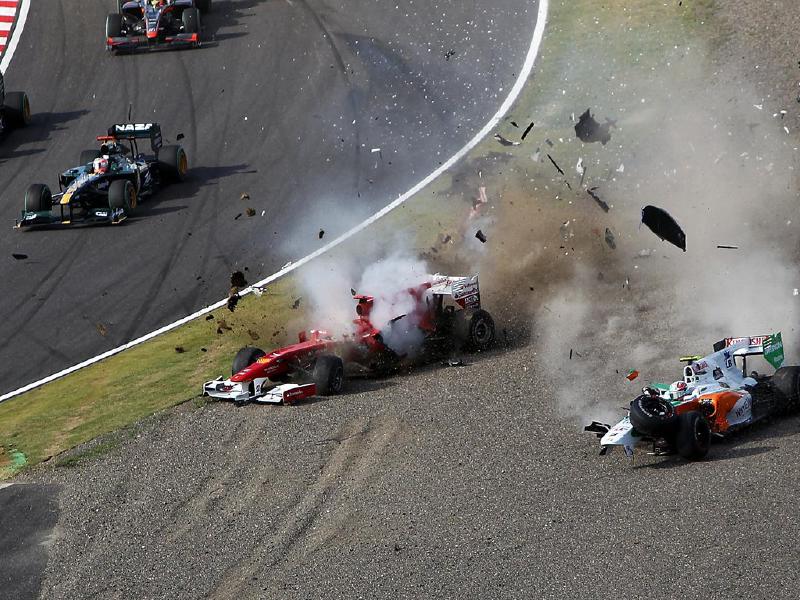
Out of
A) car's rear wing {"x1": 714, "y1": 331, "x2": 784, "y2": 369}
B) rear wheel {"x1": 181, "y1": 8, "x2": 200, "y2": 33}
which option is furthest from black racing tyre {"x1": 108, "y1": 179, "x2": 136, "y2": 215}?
car's rear wing {"x1": 714, "y1": 331, "x2": 784, "y2": 369}

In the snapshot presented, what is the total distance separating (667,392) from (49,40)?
80.3ft

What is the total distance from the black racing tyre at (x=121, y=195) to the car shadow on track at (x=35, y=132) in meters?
4.38

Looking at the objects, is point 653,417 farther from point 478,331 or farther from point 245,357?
point 245,357

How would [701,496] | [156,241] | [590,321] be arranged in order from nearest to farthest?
[701,496], [590,321], [156,241]

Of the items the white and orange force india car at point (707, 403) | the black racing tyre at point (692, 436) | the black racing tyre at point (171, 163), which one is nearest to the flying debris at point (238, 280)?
the black racing tyre at point (171, 163)

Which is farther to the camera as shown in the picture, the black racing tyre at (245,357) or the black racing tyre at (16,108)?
the black racing tyre at (16,108)

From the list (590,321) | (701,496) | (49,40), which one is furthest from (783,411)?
(49,40)

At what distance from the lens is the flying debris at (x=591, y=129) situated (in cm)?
2708

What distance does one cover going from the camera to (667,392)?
1606 centimetres

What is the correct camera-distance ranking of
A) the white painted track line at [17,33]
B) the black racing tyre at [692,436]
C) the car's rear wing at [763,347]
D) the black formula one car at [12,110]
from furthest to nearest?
the white painted track line at [17,33], the black formula one car at [12,110], the car's rear wing at [763,347], the black racing tyre at [692,436]

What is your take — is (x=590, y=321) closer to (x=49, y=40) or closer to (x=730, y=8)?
(x=730, y=8)

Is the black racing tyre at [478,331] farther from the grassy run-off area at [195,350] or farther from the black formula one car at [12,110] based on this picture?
the black formula one car at [12,110]

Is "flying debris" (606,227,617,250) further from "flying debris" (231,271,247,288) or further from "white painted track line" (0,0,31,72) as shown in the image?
"white painted track line" (0,0,31,72)

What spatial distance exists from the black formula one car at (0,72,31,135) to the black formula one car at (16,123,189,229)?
391 centimetres
